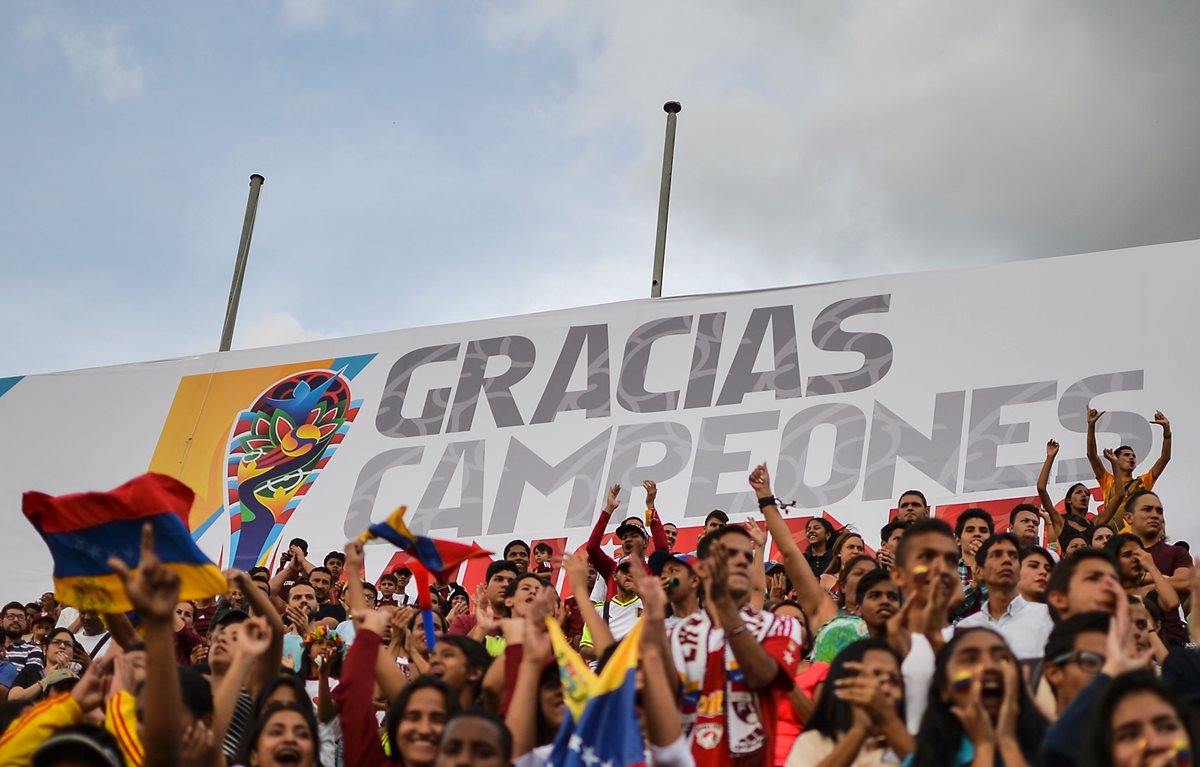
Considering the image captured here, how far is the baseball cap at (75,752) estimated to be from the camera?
3576 mm

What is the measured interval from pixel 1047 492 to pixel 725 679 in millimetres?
5611

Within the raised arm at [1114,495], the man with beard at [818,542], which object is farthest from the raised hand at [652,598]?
the raised arm at [1114,495]

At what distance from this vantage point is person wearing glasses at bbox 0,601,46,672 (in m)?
9.18

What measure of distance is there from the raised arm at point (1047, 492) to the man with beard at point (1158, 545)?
561 mm

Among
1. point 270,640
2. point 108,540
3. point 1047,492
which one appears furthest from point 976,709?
point 1047,492

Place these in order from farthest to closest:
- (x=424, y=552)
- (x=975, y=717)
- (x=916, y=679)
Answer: (x=424, y=552), (x=916, y=679), (x=975, y=717)

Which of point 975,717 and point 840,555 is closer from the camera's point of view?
point 975,717

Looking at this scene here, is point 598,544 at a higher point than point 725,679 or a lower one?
higher

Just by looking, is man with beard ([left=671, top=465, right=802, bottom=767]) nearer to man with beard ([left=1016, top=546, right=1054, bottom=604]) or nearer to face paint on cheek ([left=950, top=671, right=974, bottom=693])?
face paint on cheek ([left=950, top=671, right=974, bottom=693])

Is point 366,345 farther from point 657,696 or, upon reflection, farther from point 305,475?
point 657,696

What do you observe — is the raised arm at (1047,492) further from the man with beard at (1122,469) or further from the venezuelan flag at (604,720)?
the venezuelan flag at (604,720)

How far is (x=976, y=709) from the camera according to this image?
3.55 m

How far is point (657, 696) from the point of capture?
406 cm

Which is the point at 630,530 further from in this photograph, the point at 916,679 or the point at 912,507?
the point at 916,679
